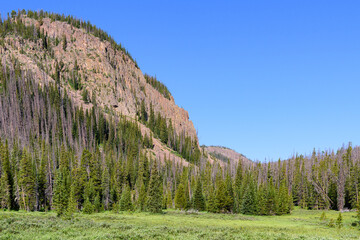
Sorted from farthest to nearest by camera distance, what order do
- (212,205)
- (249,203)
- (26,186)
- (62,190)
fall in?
(212,205) < (249,203) < (26,186) < (62,190)

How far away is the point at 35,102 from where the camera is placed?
504 ft

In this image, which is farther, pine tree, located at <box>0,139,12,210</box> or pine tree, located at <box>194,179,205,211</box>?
pine tree, located at <box>194,179,205,211</box>

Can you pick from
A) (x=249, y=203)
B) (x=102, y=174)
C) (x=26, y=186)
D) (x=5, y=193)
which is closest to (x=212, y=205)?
(x=249, y=203)

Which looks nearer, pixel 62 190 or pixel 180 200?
pixel 62 190

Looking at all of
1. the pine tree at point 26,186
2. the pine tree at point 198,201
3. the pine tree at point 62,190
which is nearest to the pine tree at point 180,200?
the pine tree at point 198,201

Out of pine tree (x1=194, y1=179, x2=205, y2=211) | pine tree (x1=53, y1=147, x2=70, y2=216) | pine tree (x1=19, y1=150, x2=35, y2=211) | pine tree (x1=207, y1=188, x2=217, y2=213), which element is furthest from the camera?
pine tree (x1=194, y1=179, x2=205, y2=211)

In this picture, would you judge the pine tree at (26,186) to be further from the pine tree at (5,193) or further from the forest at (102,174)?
the pine tree at (5,193)

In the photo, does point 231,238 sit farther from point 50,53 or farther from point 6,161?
point 50,53

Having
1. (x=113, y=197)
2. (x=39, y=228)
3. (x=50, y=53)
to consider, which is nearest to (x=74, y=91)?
(x=50, y=53)

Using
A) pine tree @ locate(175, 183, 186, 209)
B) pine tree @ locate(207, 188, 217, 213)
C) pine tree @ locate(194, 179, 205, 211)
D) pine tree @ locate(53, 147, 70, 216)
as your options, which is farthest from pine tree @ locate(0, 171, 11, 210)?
pine tree @ locate(207, 188, 217, 213)

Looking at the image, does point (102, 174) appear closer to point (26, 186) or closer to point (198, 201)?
point (26, 186)

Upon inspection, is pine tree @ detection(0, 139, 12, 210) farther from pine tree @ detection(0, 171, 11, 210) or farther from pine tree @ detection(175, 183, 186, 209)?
pine tree @ detection(175, 183, 186, 209)

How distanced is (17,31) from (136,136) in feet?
334

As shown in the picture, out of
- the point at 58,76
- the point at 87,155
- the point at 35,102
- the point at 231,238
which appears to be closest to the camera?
the point at 231,238
